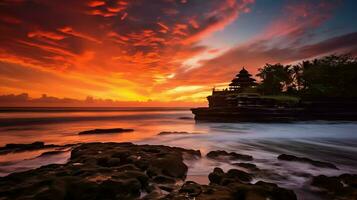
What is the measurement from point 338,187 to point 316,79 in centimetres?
4178

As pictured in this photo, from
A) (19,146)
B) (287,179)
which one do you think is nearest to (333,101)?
(287,179)

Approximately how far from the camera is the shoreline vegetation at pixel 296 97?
104 ft

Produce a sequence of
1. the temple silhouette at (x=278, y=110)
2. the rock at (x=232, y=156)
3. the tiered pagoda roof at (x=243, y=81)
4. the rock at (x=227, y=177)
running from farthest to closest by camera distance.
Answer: the tiered pagoda roof at (x=243, y=81), the temple silhouette at (x=278, y=110), the rock at (x=232, y=156), the rock at (x=227, y=177)

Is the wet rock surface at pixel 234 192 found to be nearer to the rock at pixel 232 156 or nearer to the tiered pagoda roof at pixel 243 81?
the rock at pixel 232 156

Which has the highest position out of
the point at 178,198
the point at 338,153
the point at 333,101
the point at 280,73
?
the point at 280,73

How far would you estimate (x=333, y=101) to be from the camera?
1298 inches

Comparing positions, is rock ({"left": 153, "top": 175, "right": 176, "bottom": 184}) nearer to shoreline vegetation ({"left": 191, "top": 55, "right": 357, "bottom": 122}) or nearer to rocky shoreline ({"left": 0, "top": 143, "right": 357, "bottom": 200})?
rocky shoreline ({"left": 0, "top": 143, "right": 357, "bottom": 200})

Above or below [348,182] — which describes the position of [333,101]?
above

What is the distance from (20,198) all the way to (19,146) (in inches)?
411

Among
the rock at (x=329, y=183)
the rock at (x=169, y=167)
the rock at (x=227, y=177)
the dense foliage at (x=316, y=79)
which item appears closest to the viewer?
the rock at (x=329, y=183)

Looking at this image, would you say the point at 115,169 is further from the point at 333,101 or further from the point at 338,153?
the point at 333,101

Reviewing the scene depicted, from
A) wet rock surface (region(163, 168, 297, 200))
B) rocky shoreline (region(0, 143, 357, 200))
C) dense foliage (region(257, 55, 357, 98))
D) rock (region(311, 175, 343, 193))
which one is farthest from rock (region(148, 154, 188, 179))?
dense foliage (region(257, 55, 357, 98))

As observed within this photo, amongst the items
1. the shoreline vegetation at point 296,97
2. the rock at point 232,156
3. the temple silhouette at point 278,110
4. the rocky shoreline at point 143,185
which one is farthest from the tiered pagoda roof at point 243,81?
the rocky shoreline at point 143,185

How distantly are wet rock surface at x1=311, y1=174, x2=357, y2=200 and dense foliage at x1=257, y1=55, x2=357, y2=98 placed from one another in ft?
117
